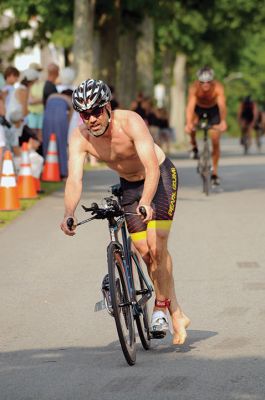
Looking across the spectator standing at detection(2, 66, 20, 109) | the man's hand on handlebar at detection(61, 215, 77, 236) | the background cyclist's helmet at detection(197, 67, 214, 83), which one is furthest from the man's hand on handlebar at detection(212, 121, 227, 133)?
the man's hand on handlebar at detection(61, 215, 77, 236)

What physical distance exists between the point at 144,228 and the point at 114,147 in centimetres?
57

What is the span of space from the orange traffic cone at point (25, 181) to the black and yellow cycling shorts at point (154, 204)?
11438 millimetres

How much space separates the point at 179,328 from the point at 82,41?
2571 cm

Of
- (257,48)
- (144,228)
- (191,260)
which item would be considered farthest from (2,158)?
(257,48)

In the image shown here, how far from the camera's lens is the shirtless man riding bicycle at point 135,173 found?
809cm

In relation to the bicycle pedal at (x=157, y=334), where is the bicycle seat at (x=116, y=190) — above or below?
above

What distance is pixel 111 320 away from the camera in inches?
392

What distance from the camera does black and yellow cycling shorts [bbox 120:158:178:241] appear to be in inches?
344

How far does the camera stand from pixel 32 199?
20.7 meters

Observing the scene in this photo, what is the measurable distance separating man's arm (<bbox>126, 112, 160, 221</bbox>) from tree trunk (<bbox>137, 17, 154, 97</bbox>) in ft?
129

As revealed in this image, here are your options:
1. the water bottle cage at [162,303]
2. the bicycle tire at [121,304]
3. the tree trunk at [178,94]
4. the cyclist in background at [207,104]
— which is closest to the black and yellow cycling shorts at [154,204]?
the water bottle cage at [162,303]

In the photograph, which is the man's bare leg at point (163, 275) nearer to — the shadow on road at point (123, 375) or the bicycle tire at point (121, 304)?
the shadow on road at point (123, 375)

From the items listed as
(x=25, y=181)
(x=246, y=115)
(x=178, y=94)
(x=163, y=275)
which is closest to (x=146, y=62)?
(x=246, y=115)

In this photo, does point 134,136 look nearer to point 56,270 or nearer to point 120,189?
point 120,189
